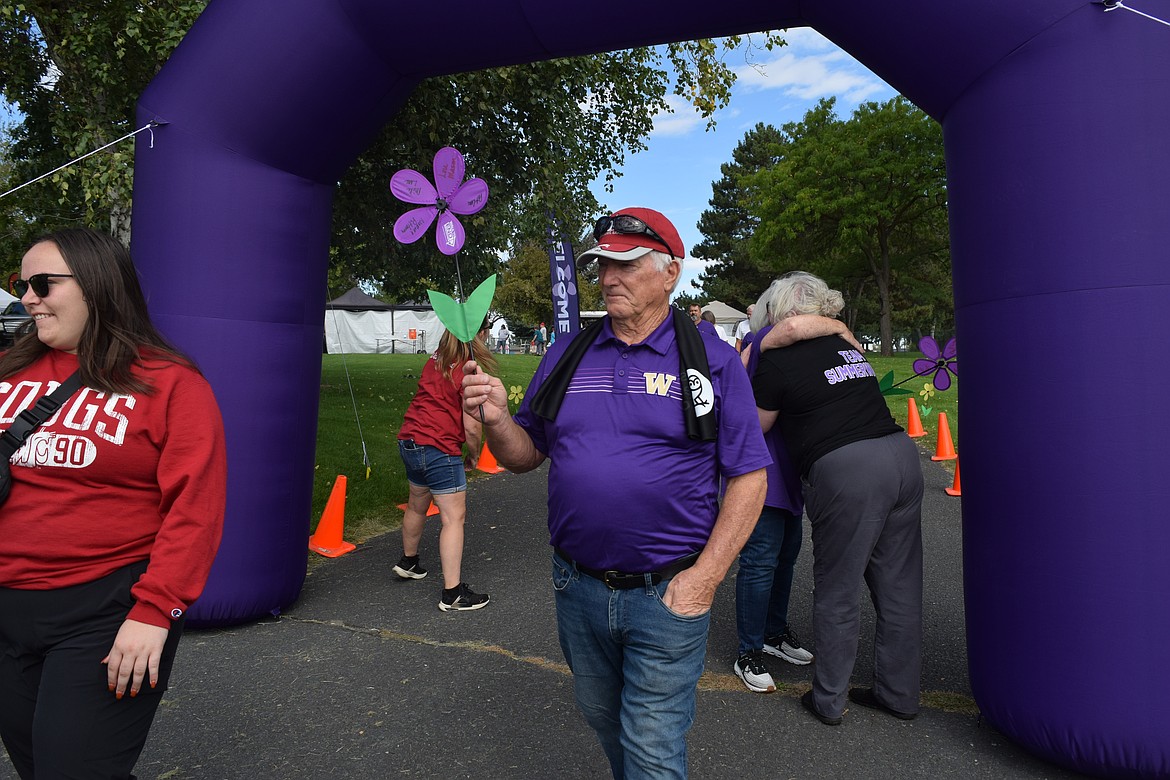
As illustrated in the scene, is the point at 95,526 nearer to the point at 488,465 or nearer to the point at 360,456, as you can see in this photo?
the point at 360,456

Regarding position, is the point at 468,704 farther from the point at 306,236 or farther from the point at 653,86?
the point at 653,86

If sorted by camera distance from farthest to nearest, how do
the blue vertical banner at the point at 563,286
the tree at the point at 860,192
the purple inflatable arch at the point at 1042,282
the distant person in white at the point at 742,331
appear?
the tree at the point at 860,192
the blue vertical banner at the point at 563,286
the distant person in white at the point at 742,331
the purple inflatable arch at the point at 1042,282

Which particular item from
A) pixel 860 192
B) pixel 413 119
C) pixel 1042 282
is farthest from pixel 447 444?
pixel 860 192

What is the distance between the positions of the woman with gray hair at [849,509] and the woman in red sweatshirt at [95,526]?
2.38 meters

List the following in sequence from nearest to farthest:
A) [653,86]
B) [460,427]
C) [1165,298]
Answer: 1. [1165,298]
2. [460,427]
3. [653,86]

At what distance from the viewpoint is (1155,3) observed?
2.75 metres

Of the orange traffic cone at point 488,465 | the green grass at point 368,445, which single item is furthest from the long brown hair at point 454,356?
the orange traffic cone at point 488,465

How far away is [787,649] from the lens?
4234 mm

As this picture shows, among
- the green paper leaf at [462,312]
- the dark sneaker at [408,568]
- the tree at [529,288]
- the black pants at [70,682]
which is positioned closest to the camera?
the black pants at [70,682]

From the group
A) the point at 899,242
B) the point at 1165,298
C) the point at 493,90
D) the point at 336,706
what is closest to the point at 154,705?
the point at 336,706

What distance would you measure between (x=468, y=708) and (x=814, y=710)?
149cm

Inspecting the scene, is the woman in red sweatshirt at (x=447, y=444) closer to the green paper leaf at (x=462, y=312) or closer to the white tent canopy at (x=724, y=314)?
the green paper leaf at (x=462, y=312)

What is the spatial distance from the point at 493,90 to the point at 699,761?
7184 millimetres

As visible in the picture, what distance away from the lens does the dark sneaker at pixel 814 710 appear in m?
3.46
